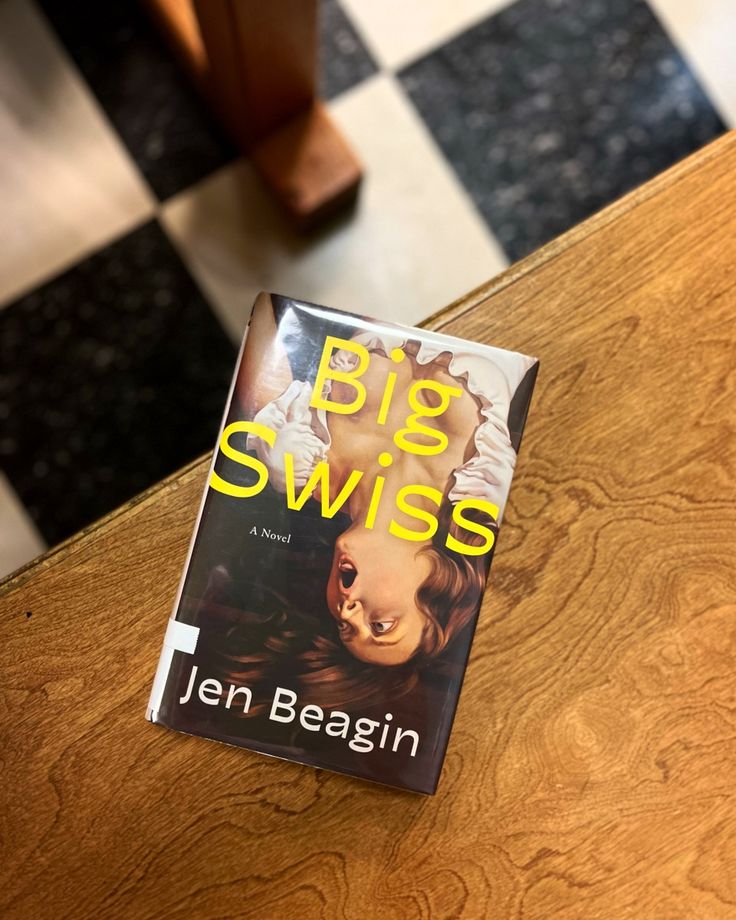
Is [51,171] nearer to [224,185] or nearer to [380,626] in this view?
[224,185]

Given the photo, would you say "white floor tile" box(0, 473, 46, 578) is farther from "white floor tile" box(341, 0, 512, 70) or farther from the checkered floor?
"white floor tile" box(341, 0, 512, 70)

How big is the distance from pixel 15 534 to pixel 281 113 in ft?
1.85

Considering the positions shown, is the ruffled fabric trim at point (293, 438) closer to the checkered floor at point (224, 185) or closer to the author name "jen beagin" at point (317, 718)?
the author name "jen beagin" at point (317, 718)

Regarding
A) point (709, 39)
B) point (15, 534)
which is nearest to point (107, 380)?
point (15, 534)

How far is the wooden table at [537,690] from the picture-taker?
49cm

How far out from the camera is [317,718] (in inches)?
19.2

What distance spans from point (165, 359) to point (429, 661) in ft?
1.84

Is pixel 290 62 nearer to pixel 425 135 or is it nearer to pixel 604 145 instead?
pixel 425 135

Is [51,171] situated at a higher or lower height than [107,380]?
higher

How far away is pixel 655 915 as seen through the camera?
1.64 feet

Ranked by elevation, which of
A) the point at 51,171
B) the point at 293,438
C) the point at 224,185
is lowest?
the point at 293,438

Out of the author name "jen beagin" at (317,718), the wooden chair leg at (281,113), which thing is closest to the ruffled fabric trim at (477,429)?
the author name "jen beagin" at (317,718)

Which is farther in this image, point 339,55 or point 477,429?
point 339,55

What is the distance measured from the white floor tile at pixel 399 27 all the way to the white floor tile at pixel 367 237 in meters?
0.04
